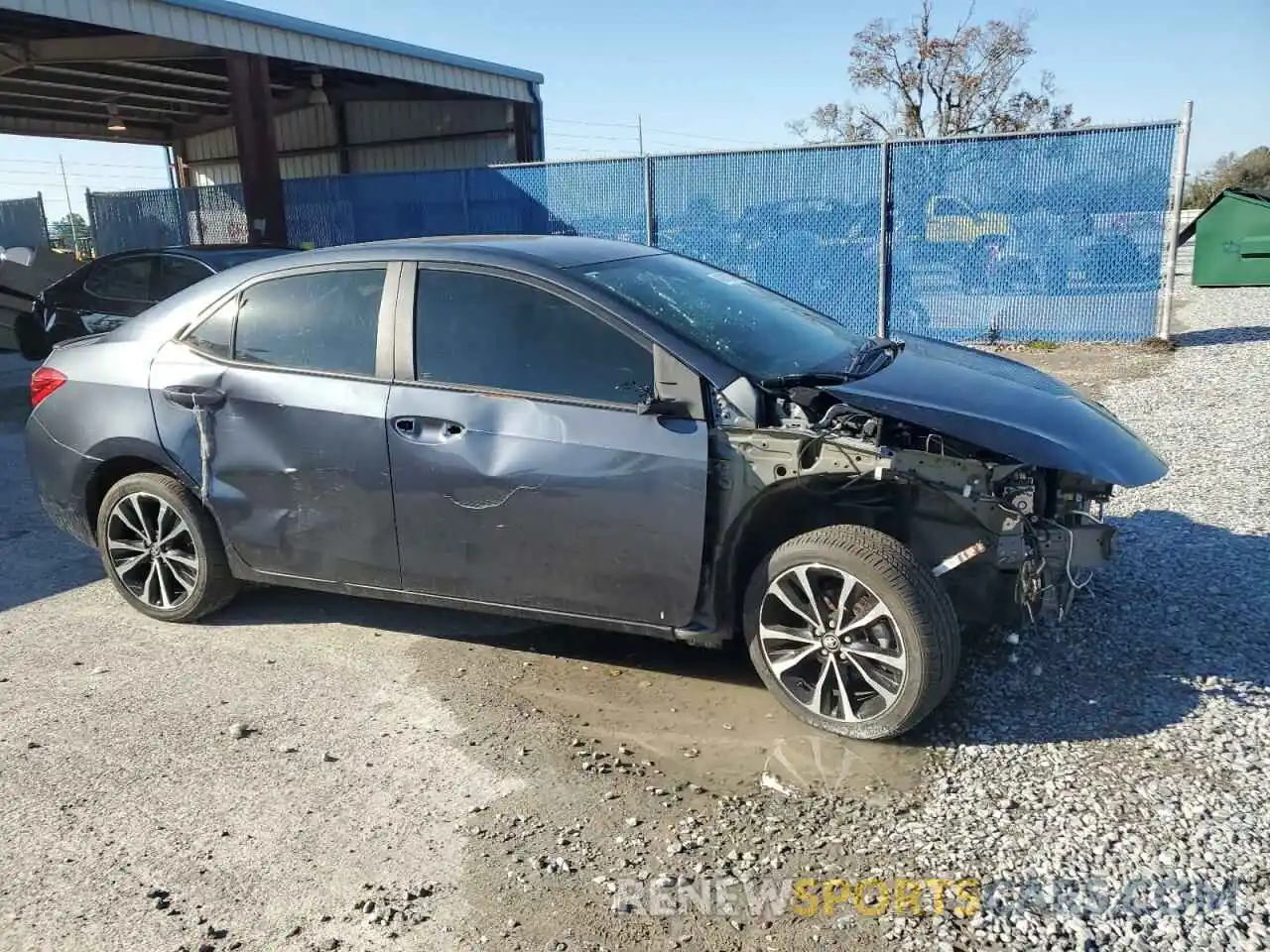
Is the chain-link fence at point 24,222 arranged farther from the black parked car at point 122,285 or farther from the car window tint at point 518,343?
the car window tint at point 518,343

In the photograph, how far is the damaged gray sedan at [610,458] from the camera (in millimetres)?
3402

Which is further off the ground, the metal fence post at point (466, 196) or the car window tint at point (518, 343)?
the metal fence post at point (466, 196)

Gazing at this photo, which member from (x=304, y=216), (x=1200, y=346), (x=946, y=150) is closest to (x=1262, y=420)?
(x=1200, y=346)

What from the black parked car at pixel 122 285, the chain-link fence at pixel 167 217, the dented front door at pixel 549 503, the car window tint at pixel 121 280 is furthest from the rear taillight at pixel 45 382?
the chain-link fence at pixel 167 217

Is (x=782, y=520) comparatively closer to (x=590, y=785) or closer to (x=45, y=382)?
(x=590, y=785)

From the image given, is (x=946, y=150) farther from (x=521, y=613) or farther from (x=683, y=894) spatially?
(x=683, y=894)

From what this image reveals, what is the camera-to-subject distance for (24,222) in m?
24.8

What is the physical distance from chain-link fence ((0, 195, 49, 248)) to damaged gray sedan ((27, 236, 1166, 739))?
23988 mm

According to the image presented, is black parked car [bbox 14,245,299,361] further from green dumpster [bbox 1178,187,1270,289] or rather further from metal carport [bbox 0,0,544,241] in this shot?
green dumpster [bbox 1178,187,1270,289]

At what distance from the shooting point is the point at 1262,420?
7395mm

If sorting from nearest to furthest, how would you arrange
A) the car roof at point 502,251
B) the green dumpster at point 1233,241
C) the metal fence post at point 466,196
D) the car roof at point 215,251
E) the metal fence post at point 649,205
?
1. the car roof at point 502,251
2. the car roof at point 215,251
3. the metal fence post at point 649,205
4. the metal fence post at point 466,196
5. the green dumpster at point 1233,241

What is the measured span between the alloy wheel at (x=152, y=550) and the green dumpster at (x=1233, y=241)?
16816mm

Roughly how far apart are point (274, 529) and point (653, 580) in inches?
68.7

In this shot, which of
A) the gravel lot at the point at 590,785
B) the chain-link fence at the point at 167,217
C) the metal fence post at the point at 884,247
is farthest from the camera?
the chain-link fence at the point at 167,217
